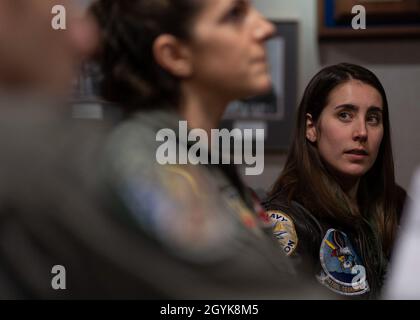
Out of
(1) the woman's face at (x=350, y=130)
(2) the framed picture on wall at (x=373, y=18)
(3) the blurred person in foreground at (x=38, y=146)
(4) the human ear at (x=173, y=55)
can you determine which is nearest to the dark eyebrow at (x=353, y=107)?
(1) the woman's face at (x=350, y=130)

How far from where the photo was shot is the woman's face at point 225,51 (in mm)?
661

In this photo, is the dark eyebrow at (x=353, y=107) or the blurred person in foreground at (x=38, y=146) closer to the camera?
the blurred person in foreground at (x=38, y=146)

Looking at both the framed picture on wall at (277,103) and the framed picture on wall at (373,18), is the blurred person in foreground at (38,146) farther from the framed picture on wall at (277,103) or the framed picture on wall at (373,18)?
the framed picture on wall at (373,18)

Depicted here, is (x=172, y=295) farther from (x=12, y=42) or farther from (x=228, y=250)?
(x=12, y=42)

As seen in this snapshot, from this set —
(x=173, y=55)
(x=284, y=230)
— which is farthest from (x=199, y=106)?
(x=284, y=230)

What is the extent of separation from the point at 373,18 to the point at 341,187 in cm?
23

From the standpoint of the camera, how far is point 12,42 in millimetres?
650

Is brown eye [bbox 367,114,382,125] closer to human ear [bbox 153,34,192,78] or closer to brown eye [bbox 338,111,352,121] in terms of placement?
brown eye [bbox 338,111,352,121]

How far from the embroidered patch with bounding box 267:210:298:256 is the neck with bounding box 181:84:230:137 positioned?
138 mm

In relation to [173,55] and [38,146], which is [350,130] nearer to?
[173,55]

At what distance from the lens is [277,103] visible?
74 cm

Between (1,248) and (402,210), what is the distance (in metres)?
0.50
